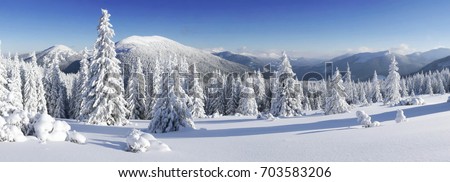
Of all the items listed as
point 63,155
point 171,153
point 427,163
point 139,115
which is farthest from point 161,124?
point 139,115

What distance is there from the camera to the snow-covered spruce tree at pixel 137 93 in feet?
171

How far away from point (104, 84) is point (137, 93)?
2454 centimetres

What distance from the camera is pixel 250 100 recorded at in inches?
2255

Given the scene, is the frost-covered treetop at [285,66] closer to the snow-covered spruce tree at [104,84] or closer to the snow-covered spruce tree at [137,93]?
the snow-covered spruce tree at [104,84]

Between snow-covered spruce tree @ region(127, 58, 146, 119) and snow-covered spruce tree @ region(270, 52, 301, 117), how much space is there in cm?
2458

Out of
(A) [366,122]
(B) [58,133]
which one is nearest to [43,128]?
(B) [58,133]

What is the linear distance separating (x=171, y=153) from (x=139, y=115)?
44875 millimetres

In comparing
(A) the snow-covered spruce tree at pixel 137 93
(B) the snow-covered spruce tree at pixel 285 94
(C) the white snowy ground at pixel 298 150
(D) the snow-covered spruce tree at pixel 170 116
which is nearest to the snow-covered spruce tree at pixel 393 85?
(B) the snow-covered spruce tree at pixel 285 94

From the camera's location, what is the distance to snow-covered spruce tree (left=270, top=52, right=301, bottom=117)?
40.1 m

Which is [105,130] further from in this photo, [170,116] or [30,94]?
[30,94]

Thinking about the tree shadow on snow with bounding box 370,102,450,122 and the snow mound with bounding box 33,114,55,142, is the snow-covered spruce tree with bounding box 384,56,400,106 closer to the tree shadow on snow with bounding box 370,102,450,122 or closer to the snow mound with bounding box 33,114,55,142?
the tree shadow on snow with bounding box 370,102,450,122

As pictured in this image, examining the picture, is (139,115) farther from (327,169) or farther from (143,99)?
(327,169)

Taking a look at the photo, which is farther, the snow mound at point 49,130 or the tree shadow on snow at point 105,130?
the tree shadow on snow at point 105,130

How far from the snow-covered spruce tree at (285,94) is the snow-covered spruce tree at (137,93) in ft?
80.6
